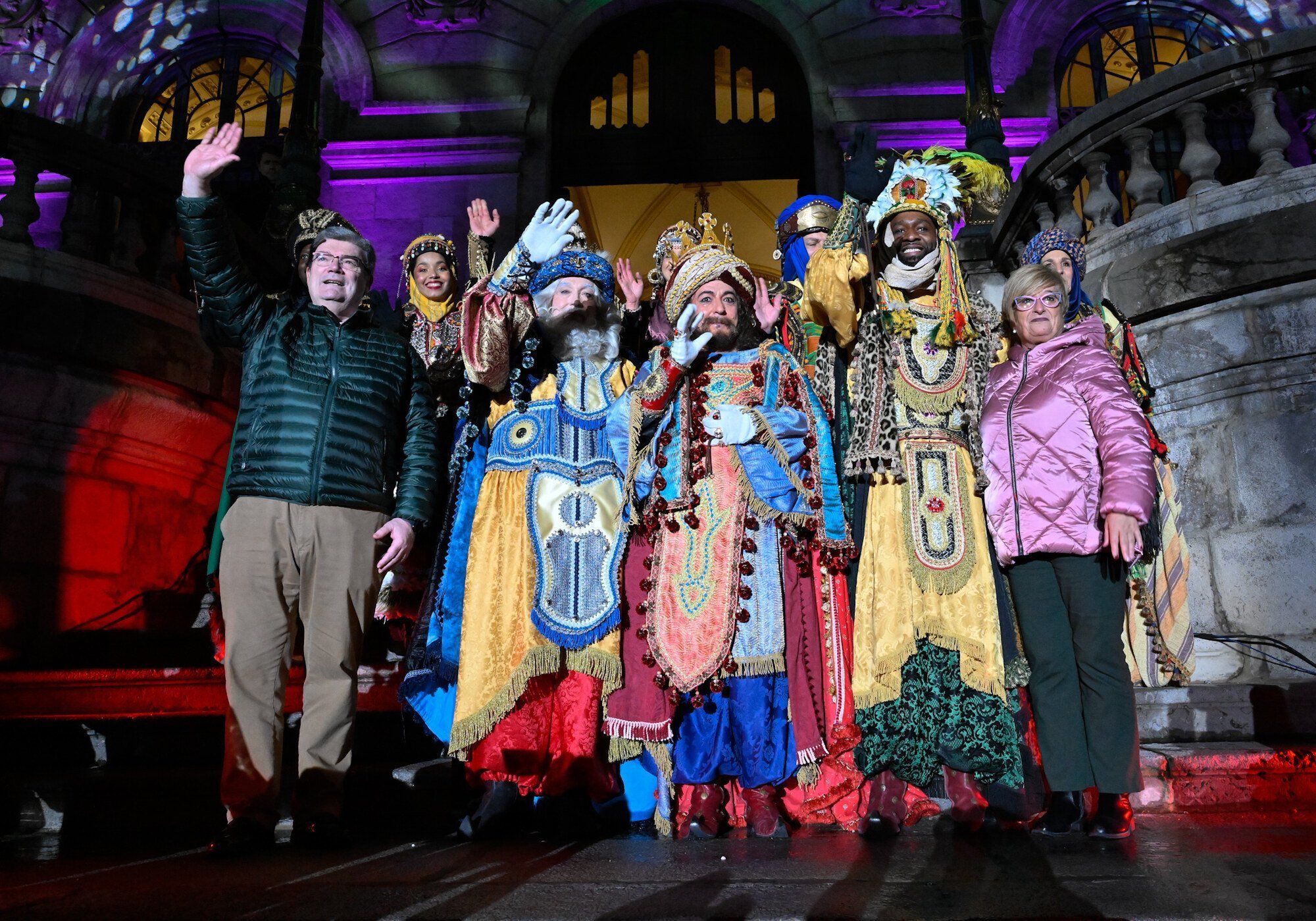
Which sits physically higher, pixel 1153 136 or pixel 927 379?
pixel 1153 136

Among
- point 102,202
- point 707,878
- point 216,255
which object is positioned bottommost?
point 707,878

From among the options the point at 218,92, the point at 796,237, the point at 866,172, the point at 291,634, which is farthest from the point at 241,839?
the point at 218,92

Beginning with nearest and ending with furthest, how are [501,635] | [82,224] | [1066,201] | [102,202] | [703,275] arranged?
[501,635], [703,275], [1066,201], [82,224], [102,202]

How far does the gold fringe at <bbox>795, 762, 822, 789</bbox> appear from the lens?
3162mm

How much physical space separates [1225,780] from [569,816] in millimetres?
2334

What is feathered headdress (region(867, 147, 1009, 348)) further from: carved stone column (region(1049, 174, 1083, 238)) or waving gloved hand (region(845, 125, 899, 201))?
carved stone column (region(1049, 174, 1083, 238))

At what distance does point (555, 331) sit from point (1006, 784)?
228 centimetres

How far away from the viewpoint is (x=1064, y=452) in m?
3.19

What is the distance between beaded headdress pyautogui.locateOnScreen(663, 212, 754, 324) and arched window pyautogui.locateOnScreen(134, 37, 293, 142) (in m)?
7.84

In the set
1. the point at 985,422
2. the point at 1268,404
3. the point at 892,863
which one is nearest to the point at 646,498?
the point at 985,422

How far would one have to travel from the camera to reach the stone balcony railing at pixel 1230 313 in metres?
4.66

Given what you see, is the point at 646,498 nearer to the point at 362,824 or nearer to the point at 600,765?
the point at 600,765

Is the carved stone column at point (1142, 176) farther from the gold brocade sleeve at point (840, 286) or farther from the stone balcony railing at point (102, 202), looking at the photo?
the stone balcony railing at point (102, 202)

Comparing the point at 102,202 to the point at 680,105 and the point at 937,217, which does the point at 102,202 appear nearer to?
the point at 680,105
